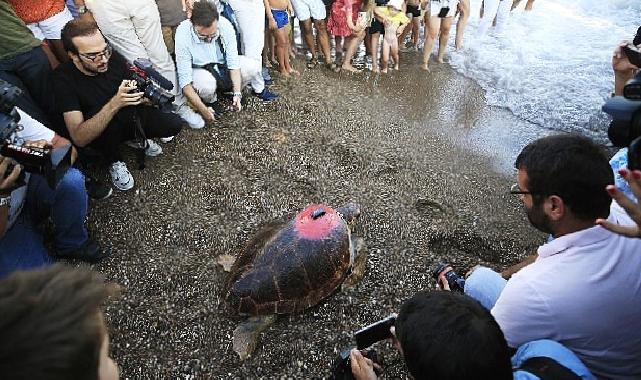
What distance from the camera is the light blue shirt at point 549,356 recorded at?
1.28 metres

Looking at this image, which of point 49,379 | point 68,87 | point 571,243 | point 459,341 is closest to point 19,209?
point 68,87

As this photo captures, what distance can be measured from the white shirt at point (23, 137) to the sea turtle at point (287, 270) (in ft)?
3.68

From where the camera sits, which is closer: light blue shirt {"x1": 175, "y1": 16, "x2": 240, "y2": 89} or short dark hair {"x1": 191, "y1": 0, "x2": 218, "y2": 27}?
short dark hair {"x1": 191, "y1": 0, "x2": 218, "y2": 27}

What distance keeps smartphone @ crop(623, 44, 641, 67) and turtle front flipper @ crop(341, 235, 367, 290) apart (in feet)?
5.90

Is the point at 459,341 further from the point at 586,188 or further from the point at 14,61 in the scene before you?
the point at 14,61

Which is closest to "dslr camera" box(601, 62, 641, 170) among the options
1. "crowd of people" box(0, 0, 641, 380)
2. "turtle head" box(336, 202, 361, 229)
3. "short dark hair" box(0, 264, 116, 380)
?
"crowd of people" box(0, 0, 641, 380)

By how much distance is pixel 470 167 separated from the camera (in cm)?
363

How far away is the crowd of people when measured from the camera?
80cm

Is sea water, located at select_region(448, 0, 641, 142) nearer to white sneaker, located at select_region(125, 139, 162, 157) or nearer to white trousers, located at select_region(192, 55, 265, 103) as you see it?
white trousers, located at select_region(192, 55, 265, 103)

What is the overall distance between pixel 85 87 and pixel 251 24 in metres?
1.86

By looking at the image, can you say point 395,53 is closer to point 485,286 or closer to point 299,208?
point 299,208

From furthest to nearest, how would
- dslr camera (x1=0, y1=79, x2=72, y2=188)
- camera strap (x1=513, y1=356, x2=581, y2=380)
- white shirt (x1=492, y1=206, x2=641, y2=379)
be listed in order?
dslr camera (x1=0, y1=79, x2=72, y2=188) < white shirt (x1=492, y1=206, x2=641, y2=379) < camera strap (x1=513, y1=356, x2=581, y2=380)

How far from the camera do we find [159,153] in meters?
3.47

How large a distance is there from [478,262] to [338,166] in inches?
50.0
